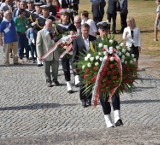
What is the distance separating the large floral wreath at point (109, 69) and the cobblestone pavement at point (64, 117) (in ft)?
2.60

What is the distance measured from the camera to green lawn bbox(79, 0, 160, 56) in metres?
22.1

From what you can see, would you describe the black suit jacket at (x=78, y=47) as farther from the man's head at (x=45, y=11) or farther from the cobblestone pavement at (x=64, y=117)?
the man's head at (x=45, y=11)

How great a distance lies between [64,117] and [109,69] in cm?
221

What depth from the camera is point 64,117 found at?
497 inches

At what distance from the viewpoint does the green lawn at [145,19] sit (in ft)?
72.4

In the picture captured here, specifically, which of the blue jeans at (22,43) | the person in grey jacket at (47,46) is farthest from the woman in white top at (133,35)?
the blue jeans at (22,43)

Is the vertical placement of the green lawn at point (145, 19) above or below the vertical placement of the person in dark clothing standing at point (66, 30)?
below

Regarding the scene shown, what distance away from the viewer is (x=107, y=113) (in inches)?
443

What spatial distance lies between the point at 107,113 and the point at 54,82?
195 inches

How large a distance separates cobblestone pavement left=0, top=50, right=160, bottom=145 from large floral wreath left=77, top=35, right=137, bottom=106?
0.79m

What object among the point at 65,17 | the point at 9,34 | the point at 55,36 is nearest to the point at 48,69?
the point at 55,36

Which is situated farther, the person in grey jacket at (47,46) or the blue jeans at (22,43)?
the blue jeans at (22,43)

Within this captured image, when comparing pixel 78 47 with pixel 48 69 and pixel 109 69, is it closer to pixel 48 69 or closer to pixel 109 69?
pixel 109 69

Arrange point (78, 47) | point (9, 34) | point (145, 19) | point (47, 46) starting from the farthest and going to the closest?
point (145, 19)
point (9, 34)
point (47, 46)
point (78, 47)
